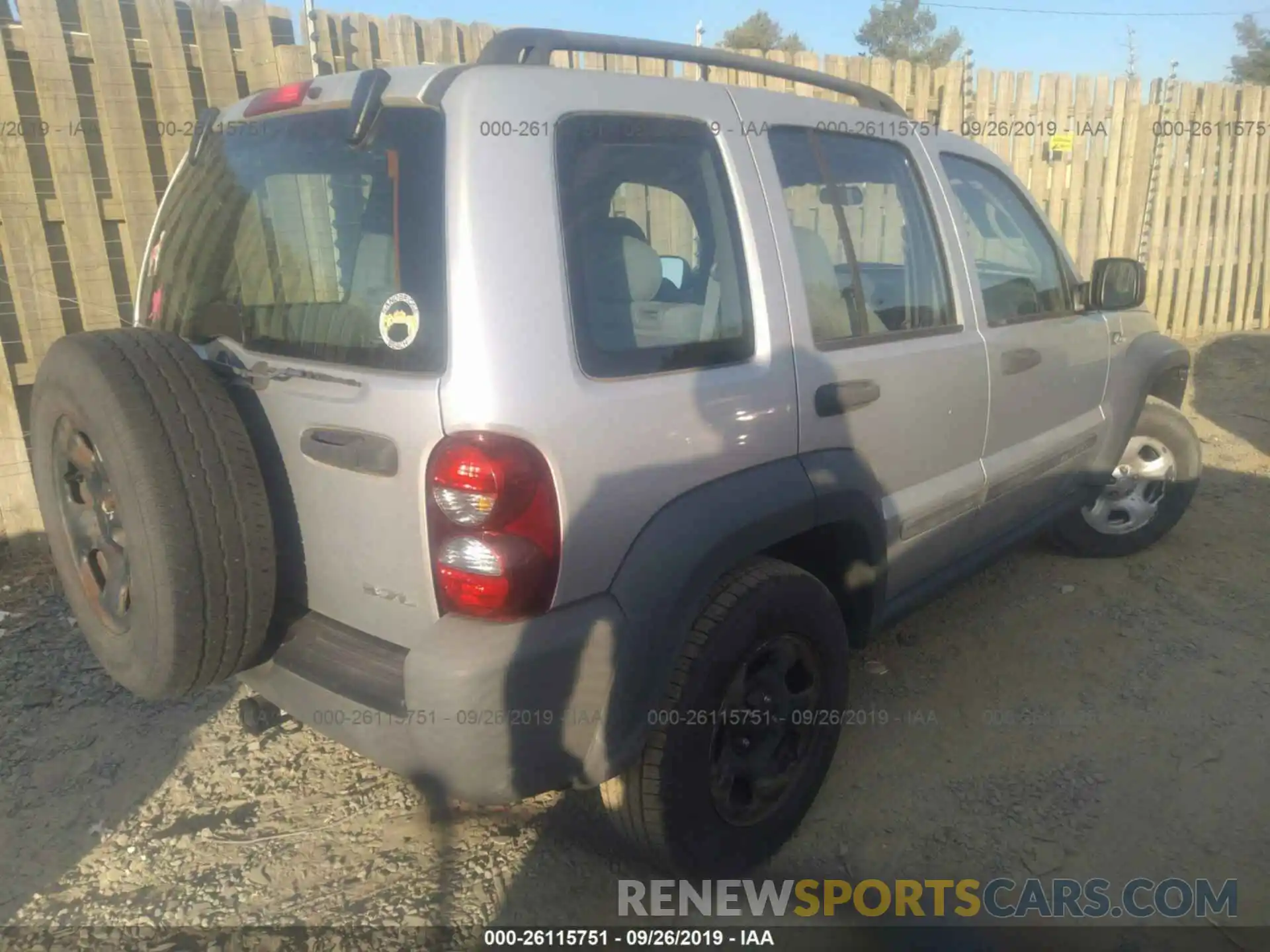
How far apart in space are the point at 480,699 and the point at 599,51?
1629mm

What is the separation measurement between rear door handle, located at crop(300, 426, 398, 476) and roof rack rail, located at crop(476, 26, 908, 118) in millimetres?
860

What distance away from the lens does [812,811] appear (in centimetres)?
277

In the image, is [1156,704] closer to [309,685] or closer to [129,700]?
[309,685]

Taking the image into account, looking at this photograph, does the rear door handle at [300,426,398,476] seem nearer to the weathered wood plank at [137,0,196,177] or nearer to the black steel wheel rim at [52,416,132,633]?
the black steel wheel rim at [52,416,132,633]

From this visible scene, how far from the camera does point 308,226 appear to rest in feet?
7.62

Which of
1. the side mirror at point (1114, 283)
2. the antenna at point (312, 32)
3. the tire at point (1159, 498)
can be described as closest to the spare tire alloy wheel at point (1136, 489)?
the tire at point (1159, 498)

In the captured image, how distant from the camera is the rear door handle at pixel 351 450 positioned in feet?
6.16

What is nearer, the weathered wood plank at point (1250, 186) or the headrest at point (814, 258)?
the headrest at point (814, 258)

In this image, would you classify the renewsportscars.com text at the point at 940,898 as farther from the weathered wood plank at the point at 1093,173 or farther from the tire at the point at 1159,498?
the weathered wood plank at the point at 1093,173

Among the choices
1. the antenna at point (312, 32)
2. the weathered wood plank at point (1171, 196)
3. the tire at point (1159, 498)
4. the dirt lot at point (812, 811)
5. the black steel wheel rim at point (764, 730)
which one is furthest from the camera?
the weathered wood plank at point (1171, 196)

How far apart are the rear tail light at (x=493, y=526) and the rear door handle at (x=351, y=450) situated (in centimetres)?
12

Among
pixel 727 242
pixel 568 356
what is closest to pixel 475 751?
pixel 568 356

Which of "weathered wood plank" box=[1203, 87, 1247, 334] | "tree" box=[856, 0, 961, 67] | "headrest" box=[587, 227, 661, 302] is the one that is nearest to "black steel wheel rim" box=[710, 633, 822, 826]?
"headrest" box=[587, 227, 661, 302]

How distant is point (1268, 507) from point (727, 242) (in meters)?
4.49
